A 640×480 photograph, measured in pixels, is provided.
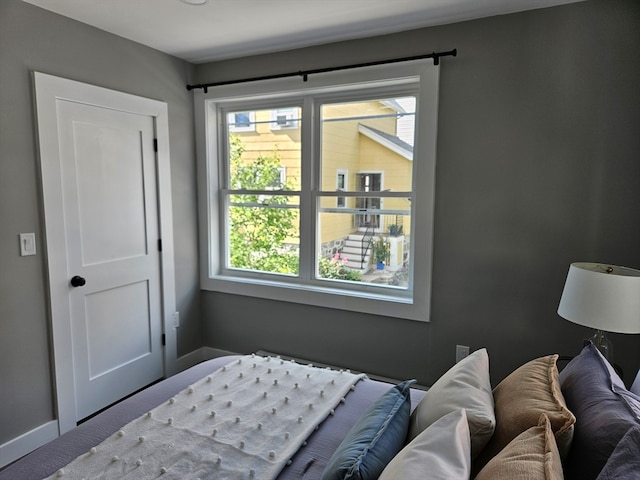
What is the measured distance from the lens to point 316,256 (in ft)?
10.4

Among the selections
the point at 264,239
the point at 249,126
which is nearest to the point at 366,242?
the point at 264,239

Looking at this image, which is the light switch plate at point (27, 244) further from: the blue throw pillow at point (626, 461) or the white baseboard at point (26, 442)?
the blue throw pillow at point (626, 461)

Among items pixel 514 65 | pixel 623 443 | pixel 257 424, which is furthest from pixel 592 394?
pixel 514 65

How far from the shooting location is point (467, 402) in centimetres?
123

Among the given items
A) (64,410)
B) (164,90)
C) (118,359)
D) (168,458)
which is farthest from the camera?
(164,90)

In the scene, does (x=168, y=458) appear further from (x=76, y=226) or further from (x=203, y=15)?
(x=203, y=15)

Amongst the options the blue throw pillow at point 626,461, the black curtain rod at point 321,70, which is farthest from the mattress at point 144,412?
the black curtain rod at point 321,70

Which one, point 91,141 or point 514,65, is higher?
point 514,65

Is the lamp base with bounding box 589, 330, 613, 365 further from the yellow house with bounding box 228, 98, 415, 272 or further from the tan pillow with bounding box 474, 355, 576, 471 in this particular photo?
the yellow house with bounding box 228, 98, 415, 272

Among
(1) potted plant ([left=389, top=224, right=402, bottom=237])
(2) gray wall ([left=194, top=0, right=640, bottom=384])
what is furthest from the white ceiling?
(1) potted plant ([left=389, top=224, right=402, bottom=237])

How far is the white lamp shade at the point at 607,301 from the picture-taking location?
1659 mm

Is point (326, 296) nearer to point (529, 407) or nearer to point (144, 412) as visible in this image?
point (144, 412)

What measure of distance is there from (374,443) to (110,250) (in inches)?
91.2

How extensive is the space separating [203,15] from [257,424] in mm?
2244
